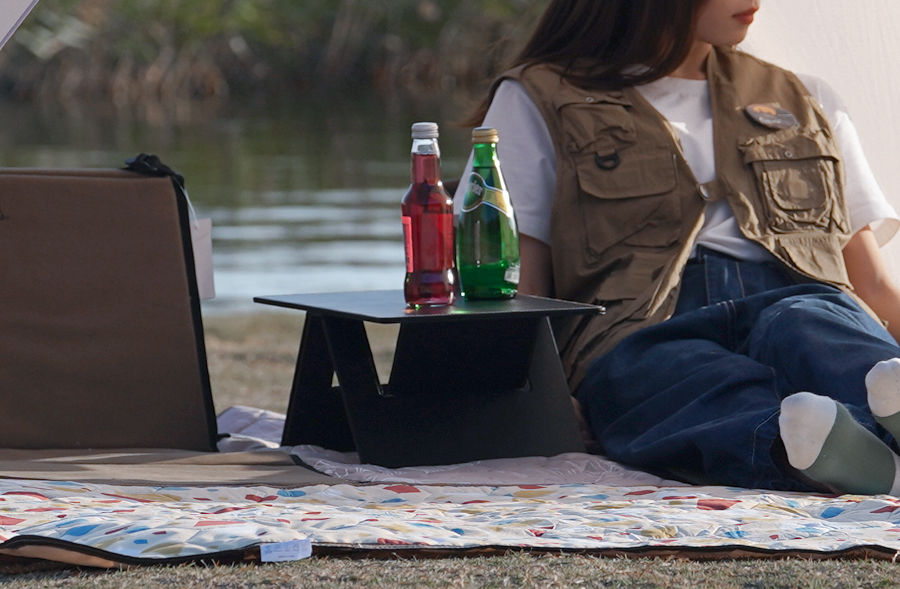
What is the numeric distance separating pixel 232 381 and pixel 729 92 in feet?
6.66

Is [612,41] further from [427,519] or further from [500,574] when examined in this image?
[500,574]

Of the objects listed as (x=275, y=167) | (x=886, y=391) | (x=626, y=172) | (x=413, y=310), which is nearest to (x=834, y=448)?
(x=886, y=391)

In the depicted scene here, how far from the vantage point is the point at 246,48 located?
26.7 meters

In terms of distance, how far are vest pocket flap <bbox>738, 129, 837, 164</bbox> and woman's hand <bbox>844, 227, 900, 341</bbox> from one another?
19cm

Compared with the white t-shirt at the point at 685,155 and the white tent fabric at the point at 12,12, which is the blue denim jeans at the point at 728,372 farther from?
the white tent fabric at the point at 12,12

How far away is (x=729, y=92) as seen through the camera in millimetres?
2688

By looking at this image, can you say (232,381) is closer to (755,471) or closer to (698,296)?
(698,296)

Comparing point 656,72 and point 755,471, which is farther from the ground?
point 656,72

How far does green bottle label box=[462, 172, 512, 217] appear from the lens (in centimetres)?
218

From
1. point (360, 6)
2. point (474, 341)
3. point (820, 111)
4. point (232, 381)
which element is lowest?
point (232, 381)

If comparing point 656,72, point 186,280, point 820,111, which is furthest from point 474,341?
point 820,111

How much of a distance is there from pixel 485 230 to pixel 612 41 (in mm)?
723

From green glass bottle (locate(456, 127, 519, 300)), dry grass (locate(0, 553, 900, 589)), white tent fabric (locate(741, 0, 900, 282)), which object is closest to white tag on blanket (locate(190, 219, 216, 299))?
green glass bottle (locate(456, 127, 519, 300))

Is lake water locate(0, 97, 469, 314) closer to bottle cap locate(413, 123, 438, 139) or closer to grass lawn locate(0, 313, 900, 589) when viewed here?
bottle cap locate(413, 123, 438, 139)
